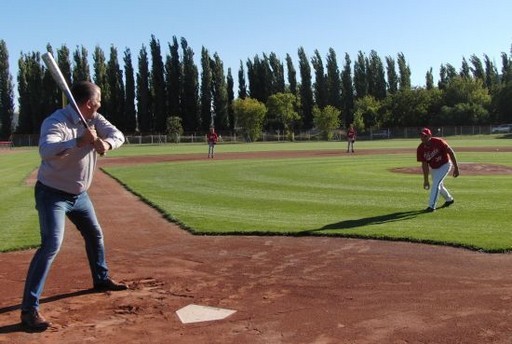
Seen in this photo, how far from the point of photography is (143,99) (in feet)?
293

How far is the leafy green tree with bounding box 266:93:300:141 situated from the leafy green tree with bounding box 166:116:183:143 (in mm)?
16111

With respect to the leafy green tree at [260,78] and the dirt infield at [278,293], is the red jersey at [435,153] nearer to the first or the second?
the dirt infield at [278,293]

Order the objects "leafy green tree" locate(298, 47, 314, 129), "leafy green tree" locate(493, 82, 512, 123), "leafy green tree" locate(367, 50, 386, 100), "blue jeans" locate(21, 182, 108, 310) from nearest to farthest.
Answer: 1. "blue jeans" locate(21, 182, 108, 310)
2. "leafy green tree" locate(493, 82, 512, 123)
3. "leafy green tree" locate(298, 47, 314, 129)
4. "leafy green tree" locate(367, 50, 386, 100)

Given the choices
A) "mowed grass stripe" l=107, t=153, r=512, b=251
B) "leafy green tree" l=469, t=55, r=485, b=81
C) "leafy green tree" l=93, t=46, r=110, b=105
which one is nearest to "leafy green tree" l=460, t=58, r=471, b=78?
"leafy green tree" l=469, t=55, r=485, b=81

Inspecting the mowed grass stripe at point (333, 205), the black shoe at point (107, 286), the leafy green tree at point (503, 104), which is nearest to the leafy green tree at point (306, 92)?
the leafy green tree at point (503, 104)

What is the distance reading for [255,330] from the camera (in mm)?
4742

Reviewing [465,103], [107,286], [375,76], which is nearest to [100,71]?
[375,76]

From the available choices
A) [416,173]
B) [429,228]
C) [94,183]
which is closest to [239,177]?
[94,183]

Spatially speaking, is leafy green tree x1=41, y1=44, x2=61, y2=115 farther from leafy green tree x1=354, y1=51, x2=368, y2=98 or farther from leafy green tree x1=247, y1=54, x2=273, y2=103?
leafy green tree x1=354, y1=51, x2=368, y2=98

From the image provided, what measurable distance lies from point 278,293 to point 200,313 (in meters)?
1.00

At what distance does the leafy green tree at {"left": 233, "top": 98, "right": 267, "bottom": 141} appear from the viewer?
8469cm

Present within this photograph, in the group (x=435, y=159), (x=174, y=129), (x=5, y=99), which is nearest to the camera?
(x=435, y=159)

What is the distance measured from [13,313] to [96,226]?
3.89 ft

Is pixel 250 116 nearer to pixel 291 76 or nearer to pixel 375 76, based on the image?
pixel 291 76
